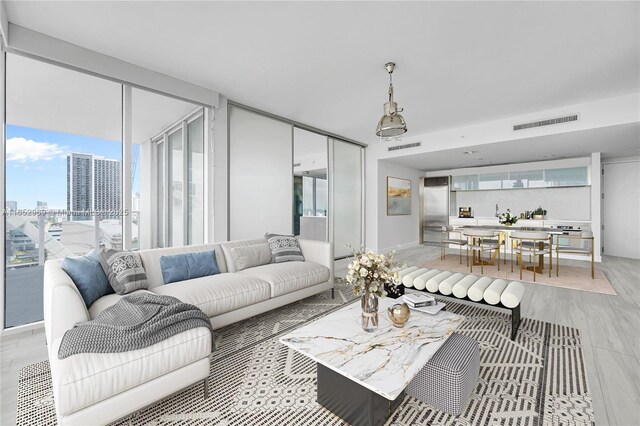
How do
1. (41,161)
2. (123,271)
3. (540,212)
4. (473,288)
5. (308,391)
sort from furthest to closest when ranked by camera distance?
(540,212) < (41,161) < (473,288) < (123,271) < (308,391)

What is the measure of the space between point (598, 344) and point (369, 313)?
2.19 metres

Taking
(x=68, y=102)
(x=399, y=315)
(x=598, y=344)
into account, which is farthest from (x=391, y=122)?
(x=68, y=102)

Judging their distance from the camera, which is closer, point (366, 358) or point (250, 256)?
point (366, 358)

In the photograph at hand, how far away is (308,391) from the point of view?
1.83 m

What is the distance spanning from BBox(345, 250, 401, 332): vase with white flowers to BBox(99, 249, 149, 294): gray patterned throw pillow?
1.85 metres

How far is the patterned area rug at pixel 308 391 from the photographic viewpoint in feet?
5.25

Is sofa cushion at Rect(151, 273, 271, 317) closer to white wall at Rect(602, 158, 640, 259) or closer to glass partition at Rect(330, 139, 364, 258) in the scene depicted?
glass partition at Rect(330, 139, 364, 258)

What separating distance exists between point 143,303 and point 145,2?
2.35 metres

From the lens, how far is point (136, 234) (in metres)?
3.46

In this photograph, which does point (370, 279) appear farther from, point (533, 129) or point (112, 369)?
point (533, 129)

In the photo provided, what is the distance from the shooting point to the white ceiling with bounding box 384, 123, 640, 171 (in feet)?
15.4

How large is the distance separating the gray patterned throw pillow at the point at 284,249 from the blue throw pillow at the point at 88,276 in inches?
69.7

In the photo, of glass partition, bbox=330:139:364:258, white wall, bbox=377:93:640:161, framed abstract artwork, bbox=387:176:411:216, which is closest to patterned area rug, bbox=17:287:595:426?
white wall, bbox=377:93:640:161

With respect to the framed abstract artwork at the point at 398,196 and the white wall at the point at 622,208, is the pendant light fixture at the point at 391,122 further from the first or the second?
the white wall at the point at 622,208
